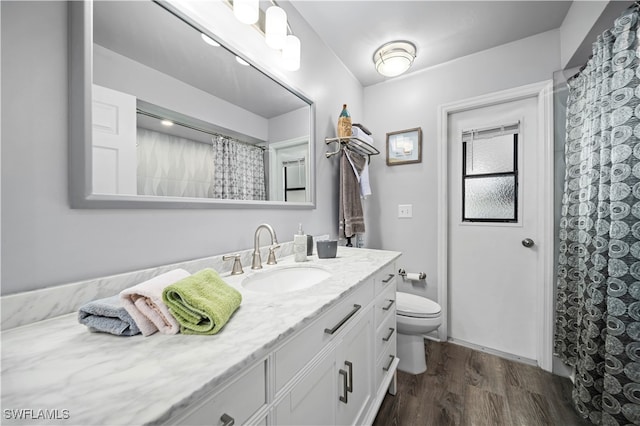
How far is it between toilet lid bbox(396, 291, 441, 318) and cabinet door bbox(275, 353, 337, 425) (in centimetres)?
98

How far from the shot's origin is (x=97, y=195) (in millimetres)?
657

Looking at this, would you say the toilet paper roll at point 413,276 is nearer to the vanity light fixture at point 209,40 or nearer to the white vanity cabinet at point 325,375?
the white vanity cabinet at point 325,375

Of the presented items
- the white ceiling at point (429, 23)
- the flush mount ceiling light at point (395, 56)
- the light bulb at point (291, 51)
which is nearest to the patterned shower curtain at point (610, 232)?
the white ceiling at point (429, 23)

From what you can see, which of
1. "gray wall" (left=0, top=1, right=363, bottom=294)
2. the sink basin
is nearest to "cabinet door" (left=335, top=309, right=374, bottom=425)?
the sink basin

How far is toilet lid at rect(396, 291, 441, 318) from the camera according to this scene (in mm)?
1561

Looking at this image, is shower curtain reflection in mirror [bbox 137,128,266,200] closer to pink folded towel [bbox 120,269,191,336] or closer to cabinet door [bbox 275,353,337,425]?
pink folded towel [bbox 120,269,191,336]

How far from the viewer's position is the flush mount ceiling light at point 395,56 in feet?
5.69

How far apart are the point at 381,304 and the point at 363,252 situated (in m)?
0.35

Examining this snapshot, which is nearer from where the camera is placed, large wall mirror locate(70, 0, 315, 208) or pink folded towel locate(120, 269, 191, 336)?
pink folded towel locate(120, 269, 191, 336)

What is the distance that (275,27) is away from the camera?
113 cm

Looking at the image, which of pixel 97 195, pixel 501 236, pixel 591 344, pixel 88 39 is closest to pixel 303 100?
pixel 88 39

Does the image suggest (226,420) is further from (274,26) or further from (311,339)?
(274,26)

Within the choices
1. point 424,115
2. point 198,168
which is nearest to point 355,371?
point 198,168

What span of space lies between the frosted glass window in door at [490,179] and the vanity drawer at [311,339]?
1515 millimetres
